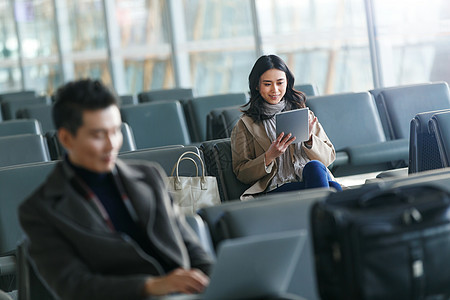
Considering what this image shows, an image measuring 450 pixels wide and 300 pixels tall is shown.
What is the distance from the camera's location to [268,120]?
4.15m

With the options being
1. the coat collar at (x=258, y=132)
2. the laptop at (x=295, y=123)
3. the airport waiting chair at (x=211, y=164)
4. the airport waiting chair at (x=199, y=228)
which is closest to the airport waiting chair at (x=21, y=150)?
the airport waiting chair at (x=211, y=164)

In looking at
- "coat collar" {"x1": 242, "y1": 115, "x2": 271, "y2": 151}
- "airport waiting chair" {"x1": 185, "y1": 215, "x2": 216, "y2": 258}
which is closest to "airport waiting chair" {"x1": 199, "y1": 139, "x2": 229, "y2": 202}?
"coat collar" {"x1": 242, "y1": 115, "x2": 271, "y2": 151}

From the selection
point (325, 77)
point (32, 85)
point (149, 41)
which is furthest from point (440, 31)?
point (32, 85)

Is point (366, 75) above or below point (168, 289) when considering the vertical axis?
above

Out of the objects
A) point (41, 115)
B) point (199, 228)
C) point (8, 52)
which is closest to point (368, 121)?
point (41, 115)

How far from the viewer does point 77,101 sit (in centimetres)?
219

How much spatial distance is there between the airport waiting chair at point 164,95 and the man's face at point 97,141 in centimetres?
549

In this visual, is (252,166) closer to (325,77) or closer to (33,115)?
(33,115)

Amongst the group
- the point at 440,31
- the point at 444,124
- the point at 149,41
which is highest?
the point at 149,41

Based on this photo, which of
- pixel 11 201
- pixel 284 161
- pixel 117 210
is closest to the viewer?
pixel 117 210

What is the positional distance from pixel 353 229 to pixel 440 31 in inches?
187

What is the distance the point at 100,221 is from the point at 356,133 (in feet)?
11.4

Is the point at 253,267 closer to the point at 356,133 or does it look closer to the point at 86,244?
the point at 86,244

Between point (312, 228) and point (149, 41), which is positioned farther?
point (149, 41)
